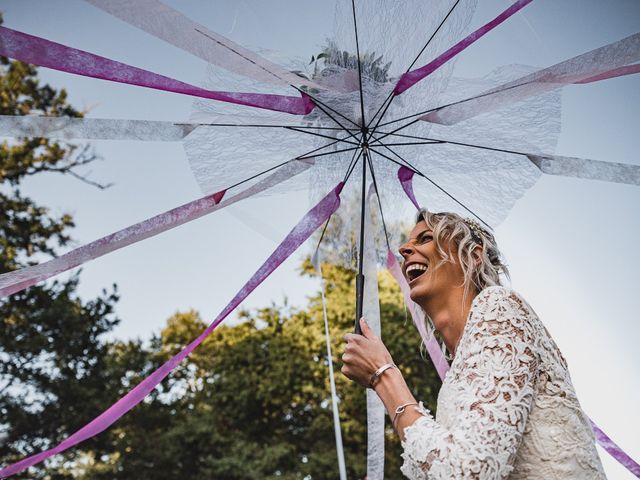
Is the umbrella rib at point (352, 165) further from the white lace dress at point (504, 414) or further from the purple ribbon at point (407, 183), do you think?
the white lace dress at point (504, 414)

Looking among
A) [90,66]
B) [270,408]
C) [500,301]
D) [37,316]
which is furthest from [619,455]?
[270,408]

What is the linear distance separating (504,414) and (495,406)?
2 cm

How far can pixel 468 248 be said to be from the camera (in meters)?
1.76

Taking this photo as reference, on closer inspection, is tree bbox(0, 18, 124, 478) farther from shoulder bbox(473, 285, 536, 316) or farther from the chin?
shoulder bbox(473, 285, 536, 316)

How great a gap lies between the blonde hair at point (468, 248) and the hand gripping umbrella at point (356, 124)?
1.02 ft

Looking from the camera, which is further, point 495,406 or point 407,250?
point 407,250

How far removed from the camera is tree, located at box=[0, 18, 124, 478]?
35.5 ft

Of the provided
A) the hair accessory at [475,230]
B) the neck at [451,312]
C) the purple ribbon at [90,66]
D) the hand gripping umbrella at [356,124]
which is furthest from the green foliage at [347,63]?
the neck at [451,312]

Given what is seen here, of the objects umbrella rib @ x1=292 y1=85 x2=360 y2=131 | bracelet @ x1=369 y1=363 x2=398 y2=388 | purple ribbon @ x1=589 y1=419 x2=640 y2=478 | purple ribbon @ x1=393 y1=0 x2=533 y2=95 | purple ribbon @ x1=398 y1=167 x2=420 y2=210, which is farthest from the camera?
purple ribbon @ x1=398 y1=167 x2=420 y2=210

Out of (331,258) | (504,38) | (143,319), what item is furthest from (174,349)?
(504,38)

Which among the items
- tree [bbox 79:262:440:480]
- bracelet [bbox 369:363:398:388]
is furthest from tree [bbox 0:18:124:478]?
bracelet [bbox 369:363:398:388]

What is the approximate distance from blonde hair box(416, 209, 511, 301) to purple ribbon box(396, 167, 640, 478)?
2.16 ft

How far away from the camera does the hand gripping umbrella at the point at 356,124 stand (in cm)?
195

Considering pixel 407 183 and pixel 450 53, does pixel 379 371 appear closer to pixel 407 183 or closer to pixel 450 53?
pixel 450 53
